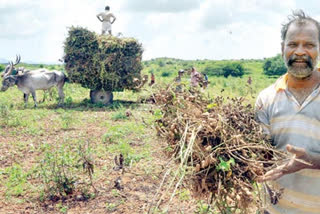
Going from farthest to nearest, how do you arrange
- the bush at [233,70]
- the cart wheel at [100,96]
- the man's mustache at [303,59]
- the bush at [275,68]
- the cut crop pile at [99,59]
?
the bush at [233,70] → the bush at [275,68] → the cart wheel at [100,96] → the cut crop pile at [99,59] → the man's mustache at [303,59]

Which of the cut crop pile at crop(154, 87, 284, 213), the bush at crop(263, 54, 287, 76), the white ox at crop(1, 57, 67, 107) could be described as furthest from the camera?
the bush at crop(263, 54, 287, 76)

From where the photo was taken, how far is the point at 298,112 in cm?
235

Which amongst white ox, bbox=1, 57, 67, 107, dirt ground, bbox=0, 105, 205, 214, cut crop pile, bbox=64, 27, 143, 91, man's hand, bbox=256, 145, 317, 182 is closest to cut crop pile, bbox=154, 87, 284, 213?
man's hand, bbox=256, 145, 317, 182

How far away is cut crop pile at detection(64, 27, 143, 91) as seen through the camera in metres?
11.3

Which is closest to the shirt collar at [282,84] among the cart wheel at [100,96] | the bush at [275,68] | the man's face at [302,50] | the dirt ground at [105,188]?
Result: the man's face at [302,50]

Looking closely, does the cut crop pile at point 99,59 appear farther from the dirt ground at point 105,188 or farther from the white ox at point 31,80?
the dirt ground at point 105,188

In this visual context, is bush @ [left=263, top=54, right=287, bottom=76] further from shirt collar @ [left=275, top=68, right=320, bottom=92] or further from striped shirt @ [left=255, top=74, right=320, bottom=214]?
striped shirt @ [left=255, top=74, right=320, bottom=214]

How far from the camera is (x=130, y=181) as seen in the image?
5078 mm

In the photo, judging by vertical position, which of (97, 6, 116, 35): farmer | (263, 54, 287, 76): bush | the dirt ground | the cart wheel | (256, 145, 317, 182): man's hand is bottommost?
the dirt ground

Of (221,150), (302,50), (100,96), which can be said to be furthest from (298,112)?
(100,96)

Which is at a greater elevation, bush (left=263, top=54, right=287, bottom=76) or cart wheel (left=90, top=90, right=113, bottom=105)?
bush (left=263, top=54, right=287, bottom=76)

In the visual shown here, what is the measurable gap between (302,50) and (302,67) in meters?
0.10

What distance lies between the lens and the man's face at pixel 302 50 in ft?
7.55

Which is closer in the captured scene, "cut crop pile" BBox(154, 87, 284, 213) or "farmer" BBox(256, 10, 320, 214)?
"cut crop pile" BBox(154, 87, 284, 213)
